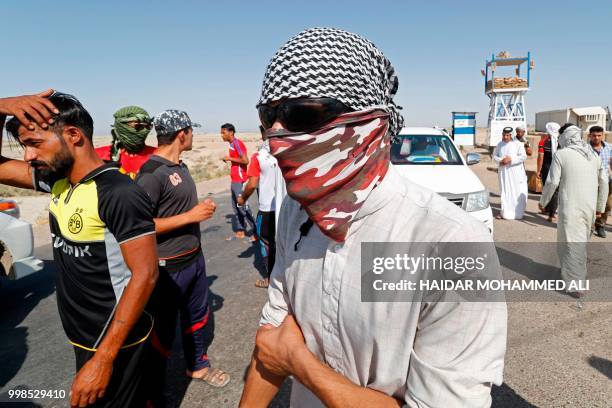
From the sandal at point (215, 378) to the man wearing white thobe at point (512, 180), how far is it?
721 centimetres

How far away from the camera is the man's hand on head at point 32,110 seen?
5.82ft

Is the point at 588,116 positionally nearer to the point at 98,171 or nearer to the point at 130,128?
the point at 130,128

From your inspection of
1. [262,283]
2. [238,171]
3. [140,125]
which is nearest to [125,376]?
[140,125]

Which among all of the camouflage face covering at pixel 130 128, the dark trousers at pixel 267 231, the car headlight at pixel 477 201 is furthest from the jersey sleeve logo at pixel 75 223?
the car headlight at pixel 477 201

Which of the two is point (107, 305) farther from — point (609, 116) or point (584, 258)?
point (609, 116)

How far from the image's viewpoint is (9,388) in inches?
122

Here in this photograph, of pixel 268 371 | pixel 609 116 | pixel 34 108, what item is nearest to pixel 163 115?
pixel 34 108

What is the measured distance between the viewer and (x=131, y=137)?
12.8 feet

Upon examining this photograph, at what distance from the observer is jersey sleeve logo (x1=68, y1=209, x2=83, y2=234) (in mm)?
1777

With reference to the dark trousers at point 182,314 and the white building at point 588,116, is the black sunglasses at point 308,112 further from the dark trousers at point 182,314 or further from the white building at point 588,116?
the white building at point 588,116

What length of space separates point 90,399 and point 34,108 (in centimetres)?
145

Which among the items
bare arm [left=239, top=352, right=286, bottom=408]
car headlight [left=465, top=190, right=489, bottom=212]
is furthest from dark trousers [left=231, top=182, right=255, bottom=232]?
bare arm [left=239, top=352, right=286, bottom=408]

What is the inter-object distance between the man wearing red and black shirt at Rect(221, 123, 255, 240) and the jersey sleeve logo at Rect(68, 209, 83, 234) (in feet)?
16.9

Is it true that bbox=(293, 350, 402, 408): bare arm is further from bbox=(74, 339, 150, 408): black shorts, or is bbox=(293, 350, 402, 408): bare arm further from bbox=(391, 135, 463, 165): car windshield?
bbox=(391, 135, 463, 165): car windshield
